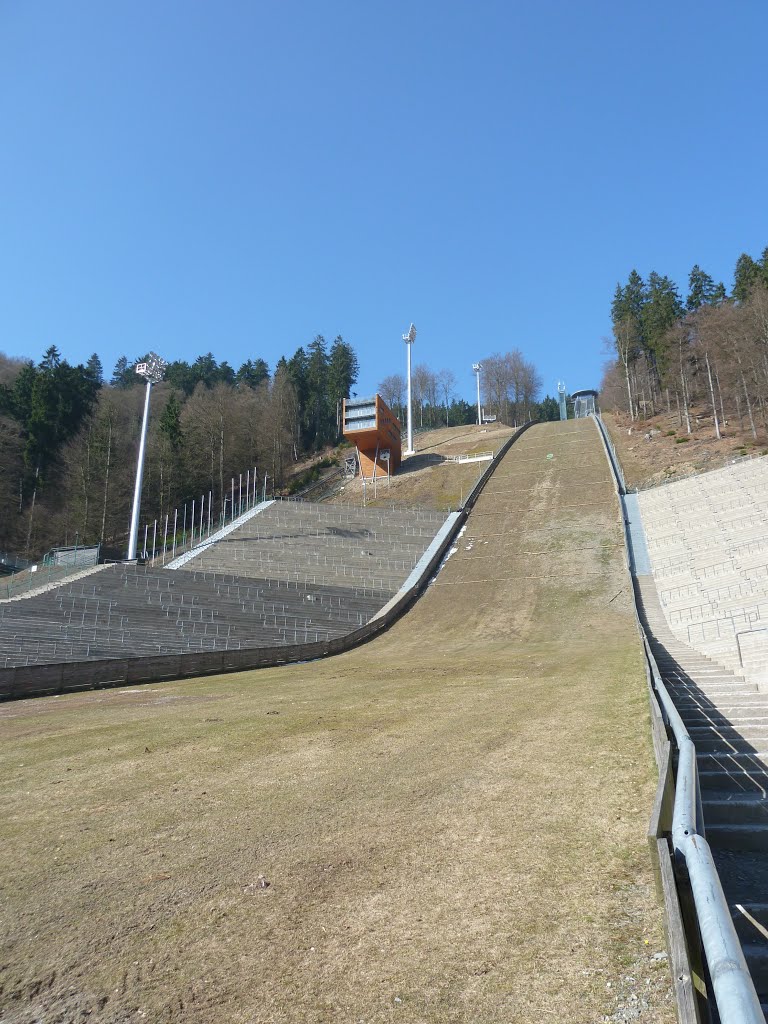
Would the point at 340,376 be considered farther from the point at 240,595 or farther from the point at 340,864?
the point at 340,864

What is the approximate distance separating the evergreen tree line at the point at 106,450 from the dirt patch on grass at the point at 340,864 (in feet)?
166

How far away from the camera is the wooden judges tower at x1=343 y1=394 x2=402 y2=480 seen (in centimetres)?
6275

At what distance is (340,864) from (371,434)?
58.4 m

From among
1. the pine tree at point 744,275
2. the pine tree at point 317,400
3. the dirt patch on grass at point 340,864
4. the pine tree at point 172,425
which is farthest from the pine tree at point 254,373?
the dirt patch on grass at point 340,864

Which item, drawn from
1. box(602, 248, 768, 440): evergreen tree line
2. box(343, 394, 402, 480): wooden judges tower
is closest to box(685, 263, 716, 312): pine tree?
box(602, 248, 768, 440): evergreen tree line

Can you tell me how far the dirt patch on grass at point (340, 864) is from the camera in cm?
358

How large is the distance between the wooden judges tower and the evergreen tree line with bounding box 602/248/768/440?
28068 millimetres

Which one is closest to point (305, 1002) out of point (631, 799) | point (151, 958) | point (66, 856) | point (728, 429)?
point (151, 958)

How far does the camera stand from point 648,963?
140 inches

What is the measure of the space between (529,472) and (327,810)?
159 feet

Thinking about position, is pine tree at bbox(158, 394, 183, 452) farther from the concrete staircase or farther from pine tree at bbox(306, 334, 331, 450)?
the concrete staircase

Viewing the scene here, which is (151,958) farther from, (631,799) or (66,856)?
(631,799)

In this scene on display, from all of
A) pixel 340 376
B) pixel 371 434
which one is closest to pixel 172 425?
pixel 371 434

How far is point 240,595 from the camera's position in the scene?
94.8ft
